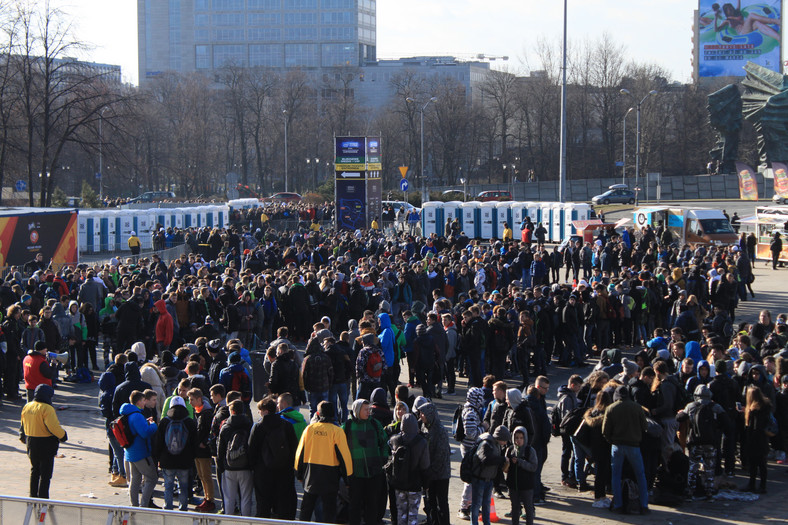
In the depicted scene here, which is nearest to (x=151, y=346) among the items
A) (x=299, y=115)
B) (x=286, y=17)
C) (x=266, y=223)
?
(x=266, y=223)

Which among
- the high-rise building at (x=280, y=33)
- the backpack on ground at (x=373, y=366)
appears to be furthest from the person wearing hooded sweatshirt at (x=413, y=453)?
the high-rise building at (x=280, y=33)

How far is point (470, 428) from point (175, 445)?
9.64 ft

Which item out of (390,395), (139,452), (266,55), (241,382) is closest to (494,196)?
(390,395)

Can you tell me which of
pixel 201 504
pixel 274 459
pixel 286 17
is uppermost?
pixel 286 17

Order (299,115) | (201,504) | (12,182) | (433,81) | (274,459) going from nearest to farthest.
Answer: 1. (274,459)
2. (201,504)
3. (12,182)
4. (299,115)
5. (433,81)

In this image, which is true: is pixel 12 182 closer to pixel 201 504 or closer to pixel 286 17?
pixel 201 504

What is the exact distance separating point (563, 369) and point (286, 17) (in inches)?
5016

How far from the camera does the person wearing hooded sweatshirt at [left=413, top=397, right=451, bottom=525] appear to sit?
354 inches

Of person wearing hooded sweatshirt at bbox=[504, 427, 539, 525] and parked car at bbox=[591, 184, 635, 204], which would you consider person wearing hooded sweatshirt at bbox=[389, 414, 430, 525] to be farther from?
parked car at bbox=[591, 184, 635, 204]

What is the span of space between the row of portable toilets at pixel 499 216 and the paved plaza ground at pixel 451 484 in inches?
971

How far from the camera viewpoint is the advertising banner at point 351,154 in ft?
132

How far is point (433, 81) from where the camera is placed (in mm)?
106062

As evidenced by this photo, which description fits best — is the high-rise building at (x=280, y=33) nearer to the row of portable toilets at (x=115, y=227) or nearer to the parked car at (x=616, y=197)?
the parked car at (x=616, y=197)

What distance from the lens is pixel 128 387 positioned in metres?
10.6
